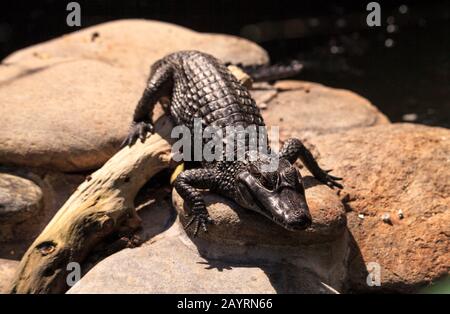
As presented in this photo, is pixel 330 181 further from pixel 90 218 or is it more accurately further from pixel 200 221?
pixel 90 218

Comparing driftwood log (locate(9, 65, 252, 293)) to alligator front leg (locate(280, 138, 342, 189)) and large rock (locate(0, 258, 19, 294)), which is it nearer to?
Result: large rock (locate(0, 258, 19, 294))

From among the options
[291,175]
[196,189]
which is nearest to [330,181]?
[291,175]

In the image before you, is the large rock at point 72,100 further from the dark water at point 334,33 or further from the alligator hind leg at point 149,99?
the dark water at point 334,33

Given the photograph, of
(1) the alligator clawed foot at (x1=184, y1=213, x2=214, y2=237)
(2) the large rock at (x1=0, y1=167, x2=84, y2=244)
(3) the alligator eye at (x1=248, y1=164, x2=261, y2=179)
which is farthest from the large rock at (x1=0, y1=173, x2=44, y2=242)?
(3) the alligator eye at (x1=248, y1=164, x2=261, y2=179)

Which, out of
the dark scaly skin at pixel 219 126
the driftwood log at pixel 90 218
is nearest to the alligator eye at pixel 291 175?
the dark scaly skin at pixel 219 126

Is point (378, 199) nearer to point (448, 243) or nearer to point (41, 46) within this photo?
point (448, 243)
